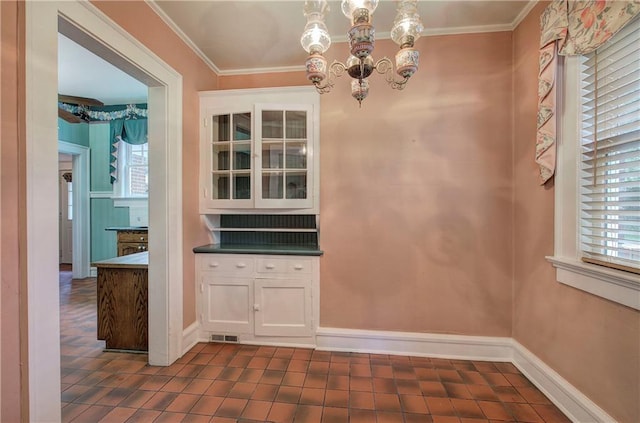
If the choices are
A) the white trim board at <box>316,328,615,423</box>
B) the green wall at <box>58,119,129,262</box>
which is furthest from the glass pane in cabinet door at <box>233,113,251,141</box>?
the green wall at <box>58,119,129,262</box>

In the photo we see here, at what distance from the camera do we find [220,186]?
257 centimetres

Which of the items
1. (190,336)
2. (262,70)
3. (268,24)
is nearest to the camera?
(268,24)

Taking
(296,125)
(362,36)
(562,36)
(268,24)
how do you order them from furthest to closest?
(296,125) → (268,24) → (562,36) → (362,36)

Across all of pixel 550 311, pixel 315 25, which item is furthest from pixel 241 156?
pixel 550 311

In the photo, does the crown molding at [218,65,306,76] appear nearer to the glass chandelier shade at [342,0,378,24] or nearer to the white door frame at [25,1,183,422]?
the white door frame at [25,1,183,422]

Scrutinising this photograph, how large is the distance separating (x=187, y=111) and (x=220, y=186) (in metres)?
0.70

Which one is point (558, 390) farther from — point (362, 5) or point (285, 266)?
point (362, 5)

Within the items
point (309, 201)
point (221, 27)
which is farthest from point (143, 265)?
point (221, 27)

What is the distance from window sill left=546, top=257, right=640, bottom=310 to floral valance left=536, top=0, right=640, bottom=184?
556 mm

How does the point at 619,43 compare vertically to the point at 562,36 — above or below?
below

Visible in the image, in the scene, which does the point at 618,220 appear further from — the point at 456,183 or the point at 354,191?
the point at 354,191

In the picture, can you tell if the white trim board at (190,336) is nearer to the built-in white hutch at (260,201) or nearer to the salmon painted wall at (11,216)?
the built-in white hutch at (260,201)

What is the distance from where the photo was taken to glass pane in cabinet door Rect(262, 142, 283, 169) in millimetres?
2490

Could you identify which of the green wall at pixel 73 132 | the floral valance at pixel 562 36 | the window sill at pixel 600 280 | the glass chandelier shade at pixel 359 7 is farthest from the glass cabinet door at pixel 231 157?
the green wall at pixel 73 132
